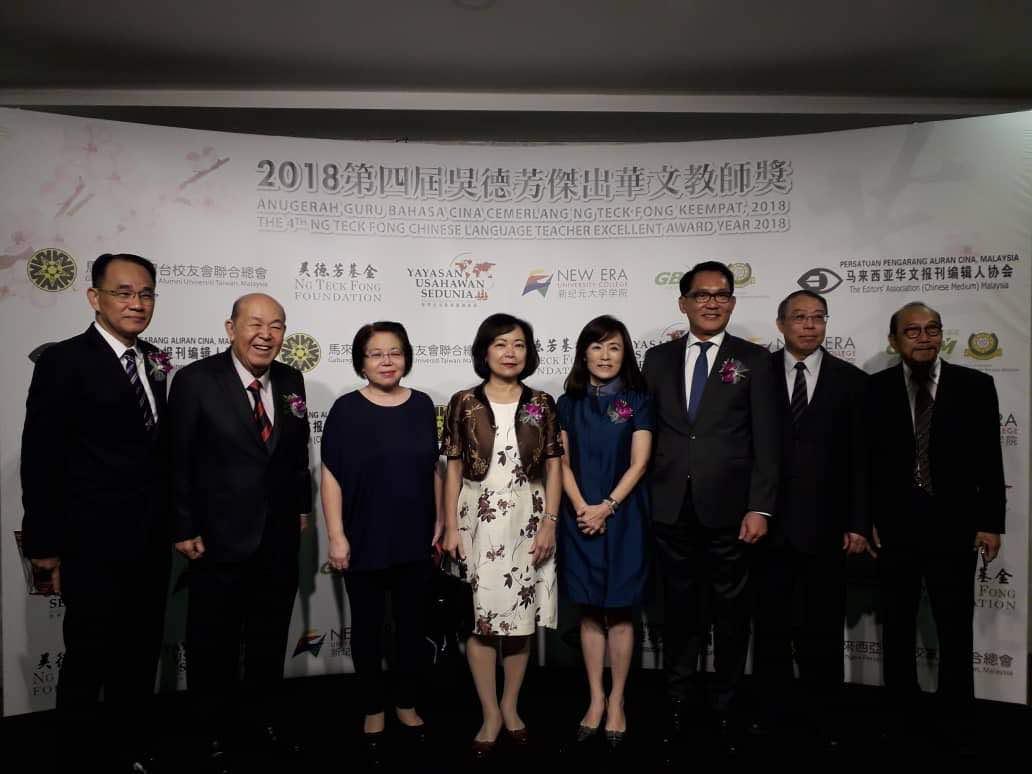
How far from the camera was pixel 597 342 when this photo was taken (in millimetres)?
2623

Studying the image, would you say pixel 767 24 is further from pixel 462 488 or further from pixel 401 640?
pixel 401 640

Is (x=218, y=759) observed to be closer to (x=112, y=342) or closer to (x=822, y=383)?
(x=112, y=342)

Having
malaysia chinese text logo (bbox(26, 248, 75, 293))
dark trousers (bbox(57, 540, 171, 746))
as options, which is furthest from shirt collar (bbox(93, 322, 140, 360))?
malaysia chinese text logo (bbox(26, 248, 75, 293))

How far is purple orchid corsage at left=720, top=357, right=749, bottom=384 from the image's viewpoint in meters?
2.63

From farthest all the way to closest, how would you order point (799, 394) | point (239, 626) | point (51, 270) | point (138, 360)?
1. point (51, 270)
2. point (799, 394)
3. point (239, 626)
4. point (138, 360)

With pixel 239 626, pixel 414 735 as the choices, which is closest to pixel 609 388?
pixel 414 735

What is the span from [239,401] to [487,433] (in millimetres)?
901

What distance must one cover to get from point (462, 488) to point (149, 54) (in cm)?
254

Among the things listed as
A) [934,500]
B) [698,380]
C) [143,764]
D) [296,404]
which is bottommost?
[143,764]

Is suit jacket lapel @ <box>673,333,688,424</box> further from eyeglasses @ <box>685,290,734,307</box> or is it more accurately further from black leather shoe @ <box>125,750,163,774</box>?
black leather shoe @ <box>125,750,163,774</box>

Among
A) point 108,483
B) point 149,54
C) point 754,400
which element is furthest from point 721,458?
point 149,54

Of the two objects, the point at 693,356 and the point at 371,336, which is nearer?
the point at 371,336

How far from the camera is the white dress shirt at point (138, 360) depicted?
7.77 ft

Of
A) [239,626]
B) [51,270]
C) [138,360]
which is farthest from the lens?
[51,270]
